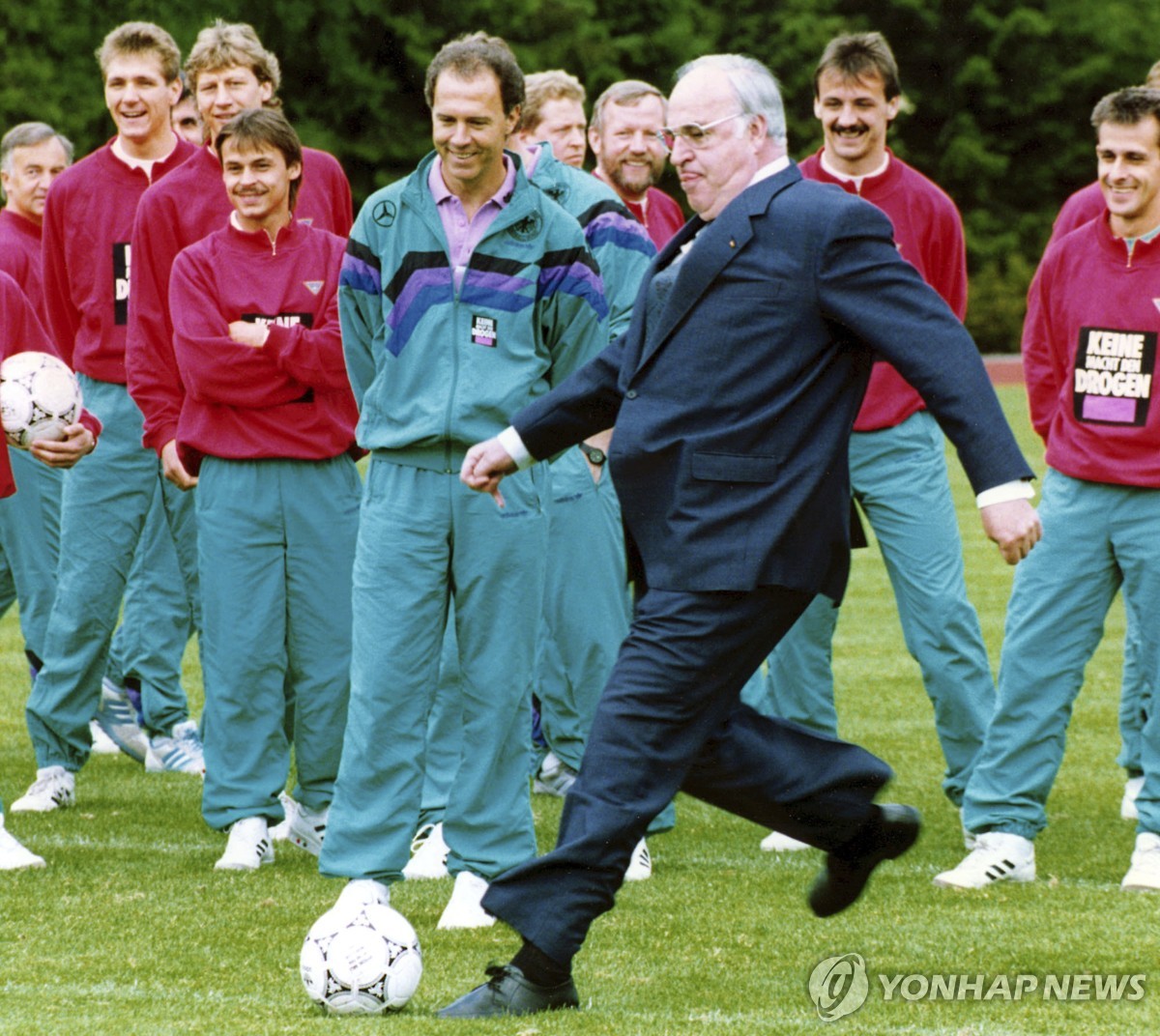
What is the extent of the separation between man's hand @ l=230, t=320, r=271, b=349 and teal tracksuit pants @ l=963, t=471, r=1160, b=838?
98.4 inches

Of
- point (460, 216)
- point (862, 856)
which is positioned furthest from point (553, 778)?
point (862, 856)

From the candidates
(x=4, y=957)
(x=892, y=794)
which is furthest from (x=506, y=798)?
(x=892, y=794)

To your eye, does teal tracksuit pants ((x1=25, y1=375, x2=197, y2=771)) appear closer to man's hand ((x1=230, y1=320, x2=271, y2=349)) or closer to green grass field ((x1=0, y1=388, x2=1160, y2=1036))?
green grass field ((x1=0, y1=388, x2=1160, y2=1036))

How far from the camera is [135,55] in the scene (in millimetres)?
8086

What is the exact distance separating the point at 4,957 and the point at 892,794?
12.5 ft

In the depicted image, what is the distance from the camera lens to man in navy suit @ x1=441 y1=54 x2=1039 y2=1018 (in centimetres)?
481

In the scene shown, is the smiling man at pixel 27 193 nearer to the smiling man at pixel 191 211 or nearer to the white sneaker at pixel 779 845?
the smiling man at pixel 191 211

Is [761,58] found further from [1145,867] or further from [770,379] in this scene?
[770,379]

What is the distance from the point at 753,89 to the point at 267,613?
8.81 ft

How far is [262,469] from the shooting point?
685cm

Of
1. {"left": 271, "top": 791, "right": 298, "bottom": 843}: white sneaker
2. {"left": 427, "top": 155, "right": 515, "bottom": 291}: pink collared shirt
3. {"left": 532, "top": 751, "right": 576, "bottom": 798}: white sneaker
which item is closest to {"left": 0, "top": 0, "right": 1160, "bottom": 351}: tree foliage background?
{"left": 532, "top": 751, "right": 576, "bottom": 798}: white sneaker

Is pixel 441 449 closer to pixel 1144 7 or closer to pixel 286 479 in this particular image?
pixel 286 479

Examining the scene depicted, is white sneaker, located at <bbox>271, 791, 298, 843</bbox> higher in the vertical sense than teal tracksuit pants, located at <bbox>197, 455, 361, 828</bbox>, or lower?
lower

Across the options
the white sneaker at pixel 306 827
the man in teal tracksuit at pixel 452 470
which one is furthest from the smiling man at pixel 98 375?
the man in teal tracksuit at pixel 452 470
